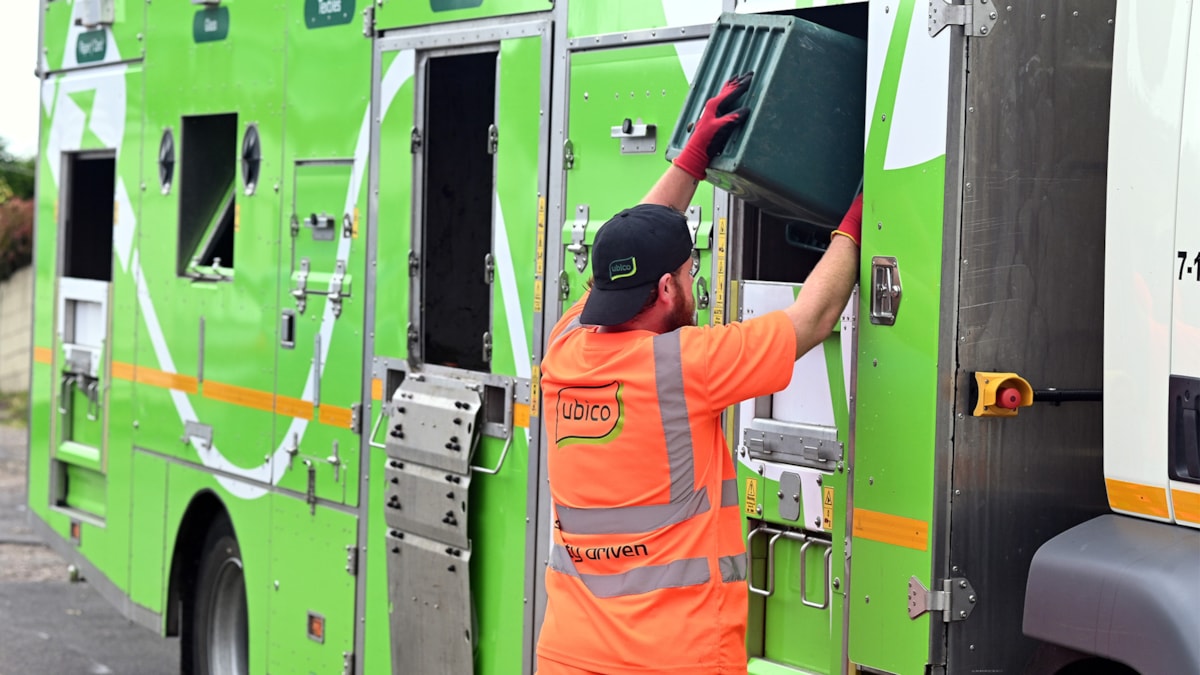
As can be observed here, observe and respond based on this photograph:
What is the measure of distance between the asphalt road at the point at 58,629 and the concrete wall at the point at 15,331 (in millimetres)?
9203

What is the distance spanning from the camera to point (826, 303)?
3.48 m

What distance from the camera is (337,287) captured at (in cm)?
575

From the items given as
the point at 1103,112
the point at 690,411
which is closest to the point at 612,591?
the point at 690,411

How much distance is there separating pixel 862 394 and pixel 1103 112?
82cm

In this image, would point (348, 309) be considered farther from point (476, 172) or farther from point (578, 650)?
point (578, 650)

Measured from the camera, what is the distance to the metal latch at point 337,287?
574cm

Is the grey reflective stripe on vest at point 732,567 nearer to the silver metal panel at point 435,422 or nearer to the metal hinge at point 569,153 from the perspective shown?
the metal hinge at point 569,153

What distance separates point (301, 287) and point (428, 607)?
1.46 meters

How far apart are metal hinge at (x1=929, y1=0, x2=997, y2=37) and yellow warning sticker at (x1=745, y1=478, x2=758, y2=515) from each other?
1.23 meters

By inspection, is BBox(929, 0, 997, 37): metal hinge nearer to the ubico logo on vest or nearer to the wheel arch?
the ubico logo on vest

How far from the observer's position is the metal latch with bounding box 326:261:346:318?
574cm

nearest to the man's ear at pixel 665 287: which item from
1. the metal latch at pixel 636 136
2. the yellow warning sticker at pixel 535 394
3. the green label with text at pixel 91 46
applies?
the metal latch at pixel 636 136

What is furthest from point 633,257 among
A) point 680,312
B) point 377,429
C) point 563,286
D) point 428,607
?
point 377,429

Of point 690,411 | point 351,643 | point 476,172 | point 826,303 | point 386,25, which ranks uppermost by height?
point 386,25
